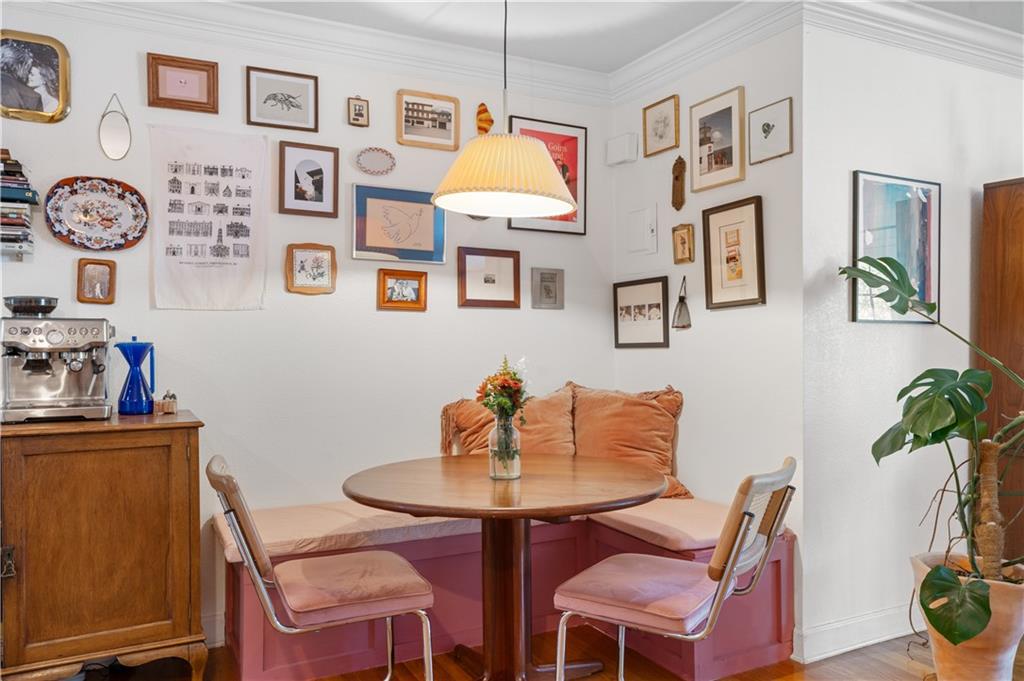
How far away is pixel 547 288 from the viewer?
12.7 feet

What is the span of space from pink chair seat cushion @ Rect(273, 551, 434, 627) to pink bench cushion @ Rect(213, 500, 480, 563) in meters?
0.23

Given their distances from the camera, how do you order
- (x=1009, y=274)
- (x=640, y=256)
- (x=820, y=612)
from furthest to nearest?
(x=640, y=256), (x=1009, y=274), (x=820, y=612)

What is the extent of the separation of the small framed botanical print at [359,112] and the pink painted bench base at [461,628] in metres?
1.86

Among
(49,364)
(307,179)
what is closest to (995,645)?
(307,179)

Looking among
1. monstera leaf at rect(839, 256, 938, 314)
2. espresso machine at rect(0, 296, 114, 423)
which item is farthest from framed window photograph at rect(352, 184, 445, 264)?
monstera leaf at rect(839, 256, 938, 314)

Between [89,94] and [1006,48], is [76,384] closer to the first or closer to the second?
[89,94]

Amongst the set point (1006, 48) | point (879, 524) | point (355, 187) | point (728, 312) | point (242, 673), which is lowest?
point (242, 673)

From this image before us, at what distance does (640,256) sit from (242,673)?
2.55 m

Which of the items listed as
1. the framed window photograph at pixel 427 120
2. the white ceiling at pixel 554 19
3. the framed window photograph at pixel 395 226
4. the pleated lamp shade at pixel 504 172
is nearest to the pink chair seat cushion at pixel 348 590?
the pleated lamp shade at pixel 504 172

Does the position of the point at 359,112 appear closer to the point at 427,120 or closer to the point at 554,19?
the point at 427,120

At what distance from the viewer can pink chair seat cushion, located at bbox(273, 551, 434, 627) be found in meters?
2.17

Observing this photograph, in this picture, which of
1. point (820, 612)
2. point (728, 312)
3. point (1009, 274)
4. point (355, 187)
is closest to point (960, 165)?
point (1009, 274)

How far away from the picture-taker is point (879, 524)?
10.2 ft

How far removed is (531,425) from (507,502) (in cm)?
142
